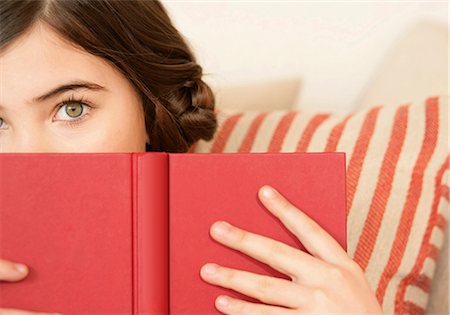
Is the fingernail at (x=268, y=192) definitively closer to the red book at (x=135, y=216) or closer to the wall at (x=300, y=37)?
the red book at (x=135, y=216)

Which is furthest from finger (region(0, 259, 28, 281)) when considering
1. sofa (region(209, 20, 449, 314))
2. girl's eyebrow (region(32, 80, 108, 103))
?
sofa (region(209, 20, 449, 314))

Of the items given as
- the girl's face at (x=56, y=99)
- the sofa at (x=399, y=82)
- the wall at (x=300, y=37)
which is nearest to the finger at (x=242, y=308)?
the girl's face at (x=56, y=99)

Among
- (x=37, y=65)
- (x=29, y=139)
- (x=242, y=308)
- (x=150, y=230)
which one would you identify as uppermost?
(x=37, y=65)

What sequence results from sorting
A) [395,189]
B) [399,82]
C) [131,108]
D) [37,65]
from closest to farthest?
[37,65]
[131,108]
[395,189]
[399,82]

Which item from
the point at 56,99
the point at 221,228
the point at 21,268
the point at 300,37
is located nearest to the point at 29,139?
the point at 56,99

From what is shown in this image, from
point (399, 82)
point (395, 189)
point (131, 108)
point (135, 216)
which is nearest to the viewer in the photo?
point (135, 216)

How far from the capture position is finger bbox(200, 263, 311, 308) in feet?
2.24

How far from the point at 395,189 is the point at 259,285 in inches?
16.8

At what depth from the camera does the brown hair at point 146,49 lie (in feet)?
2.72

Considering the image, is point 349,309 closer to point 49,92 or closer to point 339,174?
point 339,174

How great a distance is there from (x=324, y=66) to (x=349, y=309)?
937 mm

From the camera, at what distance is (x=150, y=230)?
65 cm

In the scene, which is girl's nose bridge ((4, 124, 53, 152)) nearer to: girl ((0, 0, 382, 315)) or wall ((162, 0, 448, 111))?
girl ((0, 0, 382, 315))

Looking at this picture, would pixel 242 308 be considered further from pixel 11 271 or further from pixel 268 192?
pixel 11 271
